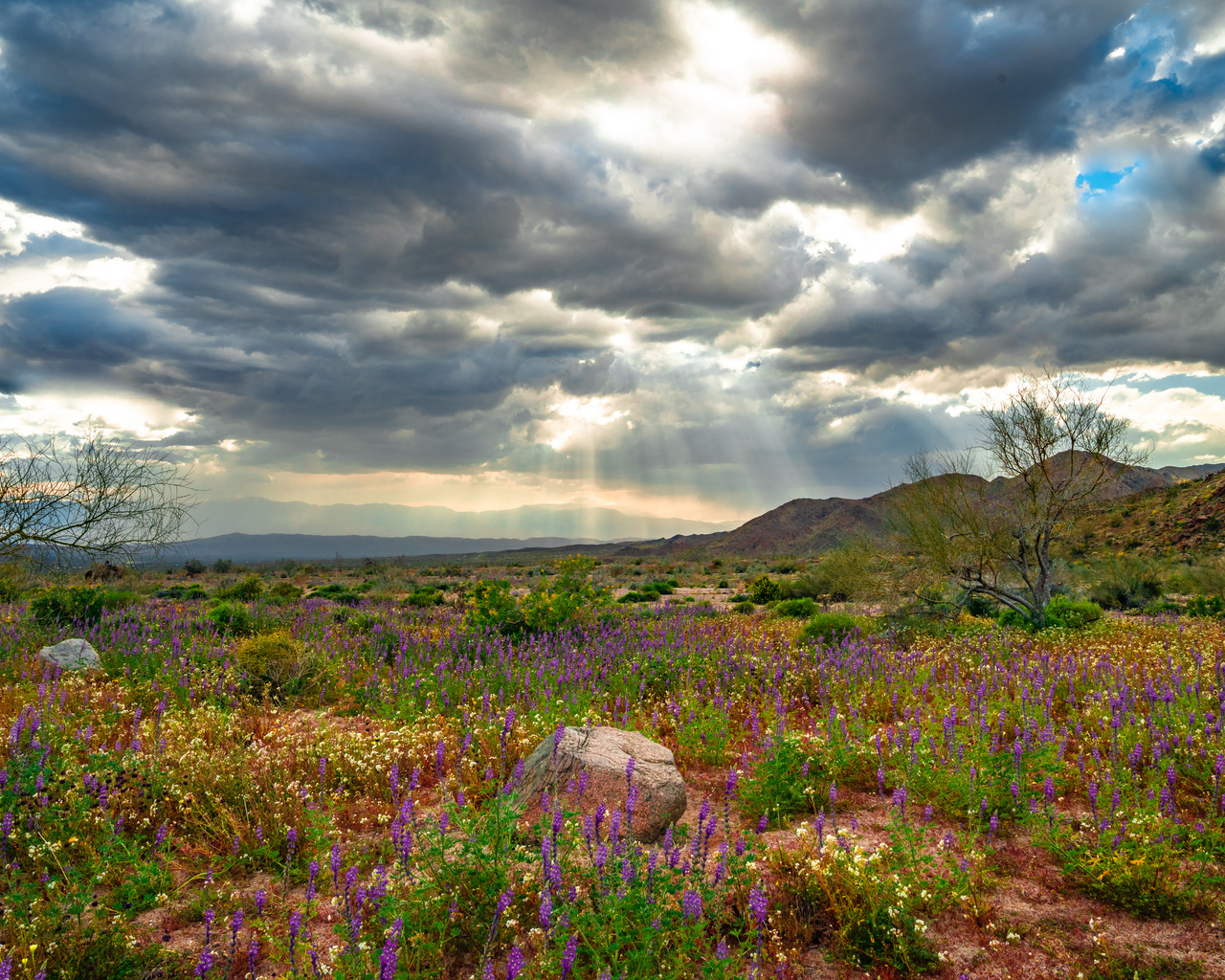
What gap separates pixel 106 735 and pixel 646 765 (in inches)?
241

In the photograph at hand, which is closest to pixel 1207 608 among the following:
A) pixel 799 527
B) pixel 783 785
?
pixel 783 785

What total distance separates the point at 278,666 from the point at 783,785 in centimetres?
777

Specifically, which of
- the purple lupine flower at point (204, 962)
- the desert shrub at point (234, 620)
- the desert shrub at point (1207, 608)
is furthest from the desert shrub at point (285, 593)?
the desert shrub at point (1207, 608)

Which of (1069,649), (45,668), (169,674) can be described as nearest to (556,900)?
(169,674)

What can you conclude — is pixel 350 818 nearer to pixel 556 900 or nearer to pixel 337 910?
pixel 337 910

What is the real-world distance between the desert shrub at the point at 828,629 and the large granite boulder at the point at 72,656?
12.3 m

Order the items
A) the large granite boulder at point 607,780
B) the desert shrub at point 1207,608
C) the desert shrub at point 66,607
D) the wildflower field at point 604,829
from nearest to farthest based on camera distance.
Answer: the wildflower field at point 604,829
the large granite boulder at point 607,780
the desert shrub at point 66,607
the desert shrub at point 1207,608

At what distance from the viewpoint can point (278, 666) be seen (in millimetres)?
9734

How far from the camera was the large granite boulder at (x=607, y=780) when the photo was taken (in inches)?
201

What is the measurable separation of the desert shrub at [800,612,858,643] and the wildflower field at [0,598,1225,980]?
133 inches

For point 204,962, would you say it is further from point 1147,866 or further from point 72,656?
point 72,656

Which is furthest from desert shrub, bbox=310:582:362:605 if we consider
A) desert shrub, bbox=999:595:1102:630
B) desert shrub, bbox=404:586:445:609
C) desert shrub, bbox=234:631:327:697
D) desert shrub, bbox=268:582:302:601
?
desert shrub, bbox=999:595:1102:630

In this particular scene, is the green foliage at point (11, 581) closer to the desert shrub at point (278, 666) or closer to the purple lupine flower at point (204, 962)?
the desert shrub at point (278, 666)

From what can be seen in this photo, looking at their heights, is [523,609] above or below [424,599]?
above
